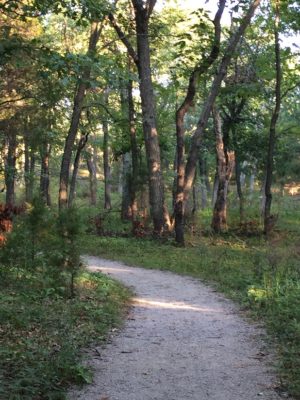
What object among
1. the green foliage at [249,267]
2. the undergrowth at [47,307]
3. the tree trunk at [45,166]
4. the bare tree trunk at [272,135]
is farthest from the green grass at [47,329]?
the tree trunk at [45,166]

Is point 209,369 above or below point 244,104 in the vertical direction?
below

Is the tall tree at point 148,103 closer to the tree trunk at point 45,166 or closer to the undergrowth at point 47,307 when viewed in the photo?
the tree trunk at point 45,166

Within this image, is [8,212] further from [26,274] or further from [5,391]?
[5,391]

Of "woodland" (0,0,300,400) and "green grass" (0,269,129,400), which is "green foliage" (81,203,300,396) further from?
"green grass" (0,269,129,400)

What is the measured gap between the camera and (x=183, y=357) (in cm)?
625

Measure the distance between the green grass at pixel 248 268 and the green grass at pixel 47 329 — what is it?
239cm

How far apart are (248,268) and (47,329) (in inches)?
308

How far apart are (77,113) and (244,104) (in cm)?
865

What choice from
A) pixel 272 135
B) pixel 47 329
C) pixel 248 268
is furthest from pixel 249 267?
pixel 272 135

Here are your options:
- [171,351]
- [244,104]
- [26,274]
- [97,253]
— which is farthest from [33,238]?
[244,104]

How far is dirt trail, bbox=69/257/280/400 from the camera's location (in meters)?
5.04

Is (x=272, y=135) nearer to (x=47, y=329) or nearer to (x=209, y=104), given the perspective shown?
(x=209, y=104)

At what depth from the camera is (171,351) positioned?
6.52 meters

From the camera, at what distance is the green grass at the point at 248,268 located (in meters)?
7.06
